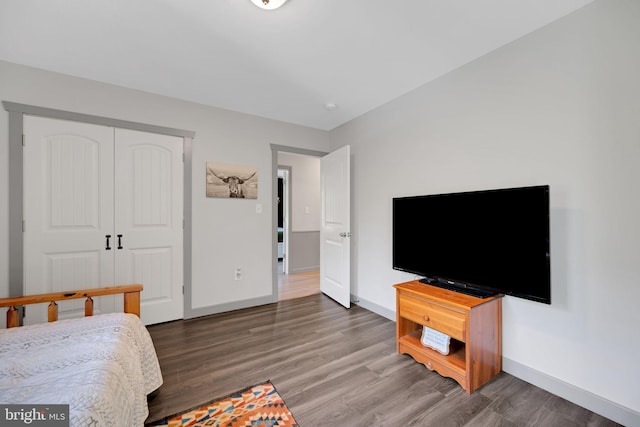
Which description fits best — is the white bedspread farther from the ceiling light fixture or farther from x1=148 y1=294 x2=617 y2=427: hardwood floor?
the ceiling light fixture

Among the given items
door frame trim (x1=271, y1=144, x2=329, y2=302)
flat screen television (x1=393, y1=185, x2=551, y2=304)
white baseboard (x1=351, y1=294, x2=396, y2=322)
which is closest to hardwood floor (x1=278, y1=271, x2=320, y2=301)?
door frame trim (x1=271, y1=144, x2=329, y2=302)

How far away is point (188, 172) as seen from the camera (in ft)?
9.54

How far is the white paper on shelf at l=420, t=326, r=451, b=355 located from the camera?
75.5 inches

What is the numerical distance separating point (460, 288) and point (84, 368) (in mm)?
2362

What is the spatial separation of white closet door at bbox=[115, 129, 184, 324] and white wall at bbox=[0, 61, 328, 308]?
181mm

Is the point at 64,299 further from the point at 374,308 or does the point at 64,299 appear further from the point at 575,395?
the point at 575,395

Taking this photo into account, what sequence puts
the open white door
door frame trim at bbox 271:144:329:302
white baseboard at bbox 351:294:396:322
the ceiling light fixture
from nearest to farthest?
the ceiling light fixture → white baseboard at bbox 351:294:396:322 → the open white door → door frame trim at bbox 271:144:329:302

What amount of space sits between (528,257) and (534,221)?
0.24 meters

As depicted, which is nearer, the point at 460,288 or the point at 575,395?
the point at 575,395

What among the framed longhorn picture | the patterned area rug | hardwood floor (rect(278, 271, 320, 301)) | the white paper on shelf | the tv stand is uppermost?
the framed longhorn picture

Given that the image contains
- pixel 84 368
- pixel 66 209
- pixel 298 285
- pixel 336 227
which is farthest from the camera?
pixel 298 285

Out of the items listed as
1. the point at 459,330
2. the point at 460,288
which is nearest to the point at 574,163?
the point at 460,288

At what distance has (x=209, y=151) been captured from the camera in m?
3.04

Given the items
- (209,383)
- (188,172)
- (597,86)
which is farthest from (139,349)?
(597,86)
